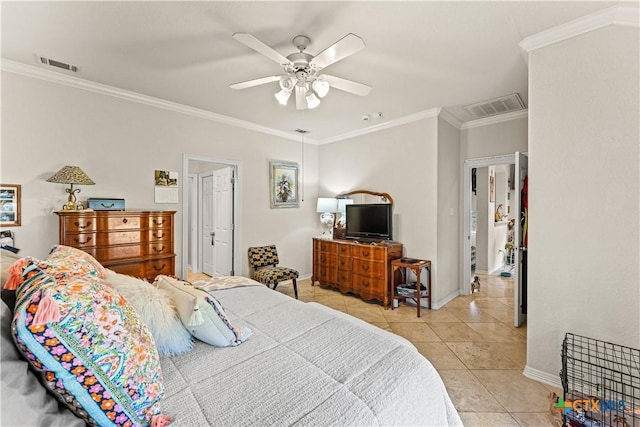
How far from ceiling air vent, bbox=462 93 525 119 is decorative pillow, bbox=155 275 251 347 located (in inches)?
147

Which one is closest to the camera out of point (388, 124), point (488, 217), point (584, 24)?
point (584, 24)

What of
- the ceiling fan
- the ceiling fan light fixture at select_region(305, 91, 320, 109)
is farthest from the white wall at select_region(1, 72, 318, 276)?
the ceiling fan light fixture at select_region(305, 91, 320, 109)

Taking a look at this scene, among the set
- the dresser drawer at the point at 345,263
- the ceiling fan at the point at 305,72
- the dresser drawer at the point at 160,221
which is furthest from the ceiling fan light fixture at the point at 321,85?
the dresser drawer at the point at 345,263

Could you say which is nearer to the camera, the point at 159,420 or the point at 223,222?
the point at 159,420

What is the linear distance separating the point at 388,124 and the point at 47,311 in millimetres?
4223

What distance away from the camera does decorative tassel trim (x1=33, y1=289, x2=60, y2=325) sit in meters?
0.70

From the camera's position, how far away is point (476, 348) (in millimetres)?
2668

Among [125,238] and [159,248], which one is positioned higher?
[125,238]

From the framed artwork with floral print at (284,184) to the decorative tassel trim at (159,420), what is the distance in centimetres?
389

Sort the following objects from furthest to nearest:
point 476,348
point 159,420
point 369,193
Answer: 1. point 369,193
2. point 476,348
3. point 159,420

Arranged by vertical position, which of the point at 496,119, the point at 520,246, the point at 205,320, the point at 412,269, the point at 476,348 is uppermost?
the point at 496,119

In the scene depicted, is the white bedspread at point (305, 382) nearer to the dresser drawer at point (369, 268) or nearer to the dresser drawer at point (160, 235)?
the dresser drawer at point (160, 235)

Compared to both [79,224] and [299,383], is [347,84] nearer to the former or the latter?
[299,383]

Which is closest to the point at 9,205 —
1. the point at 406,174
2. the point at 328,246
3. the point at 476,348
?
the point at 328,246
